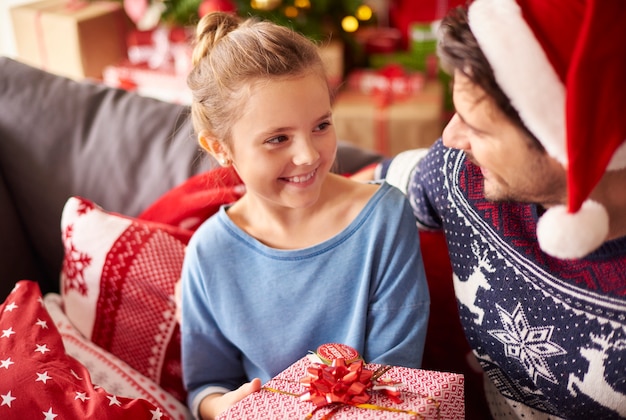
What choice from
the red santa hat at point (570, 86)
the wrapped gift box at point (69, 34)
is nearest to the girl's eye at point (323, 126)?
the red santa hat at point (570, 86)

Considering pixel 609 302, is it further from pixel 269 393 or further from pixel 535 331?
pixel 269 393

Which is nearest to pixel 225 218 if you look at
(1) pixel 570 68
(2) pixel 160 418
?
(2) pixel 160 418

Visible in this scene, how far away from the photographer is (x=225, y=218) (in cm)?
126

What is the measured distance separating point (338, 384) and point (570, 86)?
49 cm

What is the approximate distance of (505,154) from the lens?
2.98 feet

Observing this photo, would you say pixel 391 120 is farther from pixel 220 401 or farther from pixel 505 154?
pixel 505 154

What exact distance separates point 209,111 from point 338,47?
200 centimetres

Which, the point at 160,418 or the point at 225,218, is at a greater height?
the point at 225,218

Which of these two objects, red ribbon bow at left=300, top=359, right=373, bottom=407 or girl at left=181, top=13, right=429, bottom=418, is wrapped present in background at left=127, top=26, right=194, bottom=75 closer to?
girl at left=181, top=13, right=429, bottom=418

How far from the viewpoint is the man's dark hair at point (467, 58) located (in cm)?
87

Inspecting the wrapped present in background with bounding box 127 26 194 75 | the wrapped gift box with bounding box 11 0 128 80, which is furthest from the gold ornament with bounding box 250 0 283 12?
the wrapped gift box with bounding box 11 0 128 80

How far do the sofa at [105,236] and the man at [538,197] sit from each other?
22cm

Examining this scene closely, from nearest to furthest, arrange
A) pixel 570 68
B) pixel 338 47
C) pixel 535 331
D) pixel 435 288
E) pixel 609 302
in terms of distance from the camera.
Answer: pixel 570 68, pixel 609 302, pixel 535 331, pixel 435 288, pixel 338 47

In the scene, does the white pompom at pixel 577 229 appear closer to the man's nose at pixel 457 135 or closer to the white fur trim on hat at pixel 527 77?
the white fur trim on hat at pixel 527 77
